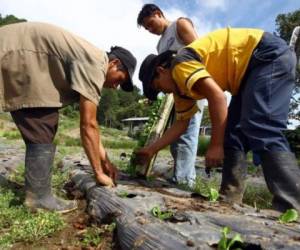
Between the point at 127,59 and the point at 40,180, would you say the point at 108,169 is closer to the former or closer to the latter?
the point at 40,180

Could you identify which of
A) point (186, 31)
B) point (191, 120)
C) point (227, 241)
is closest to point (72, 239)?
point (227, 241)

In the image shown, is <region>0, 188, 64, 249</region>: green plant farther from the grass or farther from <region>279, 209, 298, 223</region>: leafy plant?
<region>279, 209, 298, 223</region>: leafy plant

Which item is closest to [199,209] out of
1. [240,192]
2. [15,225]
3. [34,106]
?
[240,192]

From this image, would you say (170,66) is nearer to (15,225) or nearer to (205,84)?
(205,84)

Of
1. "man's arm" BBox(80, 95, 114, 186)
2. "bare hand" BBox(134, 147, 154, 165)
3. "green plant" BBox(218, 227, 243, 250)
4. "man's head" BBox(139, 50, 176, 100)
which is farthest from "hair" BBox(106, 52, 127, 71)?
"green plant" BBox(218, 227, 243, 250)

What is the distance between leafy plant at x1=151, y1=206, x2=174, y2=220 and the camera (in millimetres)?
2529

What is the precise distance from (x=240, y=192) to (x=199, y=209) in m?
0.96

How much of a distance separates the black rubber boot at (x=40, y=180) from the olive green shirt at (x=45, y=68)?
350 millimetres

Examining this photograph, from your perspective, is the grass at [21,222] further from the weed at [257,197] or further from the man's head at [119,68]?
the weed at [257,197]

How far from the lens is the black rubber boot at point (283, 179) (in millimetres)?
2842

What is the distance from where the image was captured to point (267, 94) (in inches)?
121

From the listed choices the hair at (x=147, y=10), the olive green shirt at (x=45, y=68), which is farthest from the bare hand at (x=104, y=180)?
the hair at (x=147, y=10)

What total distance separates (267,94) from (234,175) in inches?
32.3

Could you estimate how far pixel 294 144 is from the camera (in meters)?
13.5
